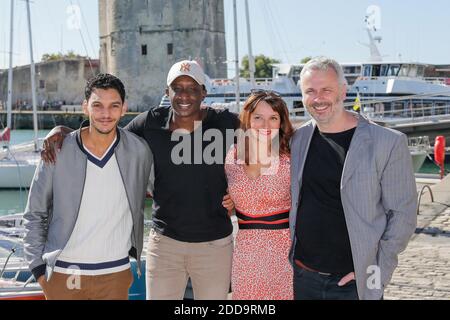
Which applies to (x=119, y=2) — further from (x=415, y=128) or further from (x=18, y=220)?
(x=18, y=220)

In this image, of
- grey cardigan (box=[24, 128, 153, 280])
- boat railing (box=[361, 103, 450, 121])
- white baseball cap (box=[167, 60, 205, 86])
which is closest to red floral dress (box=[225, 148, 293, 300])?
grey cardigan (box=[24, 128, 153, 280])

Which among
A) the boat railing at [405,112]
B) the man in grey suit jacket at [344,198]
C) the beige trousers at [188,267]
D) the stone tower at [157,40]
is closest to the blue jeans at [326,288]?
the man in grey suit jacket at [344,198]

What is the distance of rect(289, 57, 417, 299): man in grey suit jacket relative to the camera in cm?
263

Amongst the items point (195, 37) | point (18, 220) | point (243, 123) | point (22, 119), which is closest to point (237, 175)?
point (243, 123)

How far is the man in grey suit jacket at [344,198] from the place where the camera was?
2.63 meters

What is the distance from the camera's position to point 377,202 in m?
2.67

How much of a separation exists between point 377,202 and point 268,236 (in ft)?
1.78

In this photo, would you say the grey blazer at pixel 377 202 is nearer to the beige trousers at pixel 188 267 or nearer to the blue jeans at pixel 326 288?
the blue jeans at pixel 326 288

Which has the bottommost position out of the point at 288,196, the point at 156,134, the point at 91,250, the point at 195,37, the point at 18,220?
the point at 18,220

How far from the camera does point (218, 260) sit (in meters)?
3.19

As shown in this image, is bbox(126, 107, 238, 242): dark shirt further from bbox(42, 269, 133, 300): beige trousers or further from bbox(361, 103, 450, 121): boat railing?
bbox(361, 103, 450, 121): boat railing

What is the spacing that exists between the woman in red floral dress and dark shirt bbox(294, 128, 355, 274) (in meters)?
0.18

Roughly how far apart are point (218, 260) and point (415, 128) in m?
20.5

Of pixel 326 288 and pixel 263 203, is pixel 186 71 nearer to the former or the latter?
pixel 263 203
